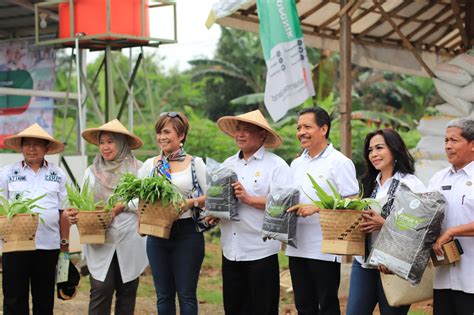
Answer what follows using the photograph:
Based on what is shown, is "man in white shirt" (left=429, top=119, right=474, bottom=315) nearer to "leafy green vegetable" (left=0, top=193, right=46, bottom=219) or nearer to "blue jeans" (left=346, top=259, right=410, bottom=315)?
"blue jeans" (left=346, top=259, right=410, bottom=315)

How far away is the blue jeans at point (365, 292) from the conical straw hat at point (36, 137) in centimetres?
264

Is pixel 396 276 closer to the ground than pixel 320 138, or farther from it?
closer to the ground

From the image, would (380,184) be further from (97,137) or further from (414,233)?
(97,137)

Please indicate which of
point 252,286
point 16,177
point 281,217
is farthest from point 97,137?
point 281,217

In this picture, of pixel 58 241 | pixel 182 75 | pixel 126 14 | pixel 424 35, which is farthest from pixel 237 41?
pixel 58 241

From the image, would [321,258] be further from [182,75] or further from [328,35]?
[182,75]

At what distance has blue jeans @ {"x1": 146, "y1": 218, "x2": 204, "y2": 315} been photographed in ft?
20.8

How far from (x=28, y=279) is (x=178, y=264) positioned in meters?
1.32

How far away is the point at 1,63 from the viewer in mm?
11680

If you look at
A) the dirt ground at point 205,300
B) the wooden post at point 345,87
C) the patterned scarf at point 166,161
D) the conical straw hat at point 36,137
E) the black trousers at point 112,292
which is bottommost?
the dirt ground at point 205,300

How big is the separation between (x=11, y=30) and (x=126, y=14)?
2097mm

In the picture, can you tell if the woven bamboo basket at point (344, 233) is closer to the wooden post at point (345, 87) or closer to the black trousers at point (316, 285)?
the black trousers at point (316, 285)

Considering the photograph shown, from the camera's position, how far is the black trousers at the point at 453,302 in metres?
5.13

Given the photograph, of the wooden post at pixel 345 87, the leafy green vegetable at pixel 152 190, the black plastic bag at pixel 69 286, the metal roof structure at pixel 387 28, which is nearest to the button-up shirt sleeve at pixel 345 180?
the leafy green vegetable at pixel 152 190
